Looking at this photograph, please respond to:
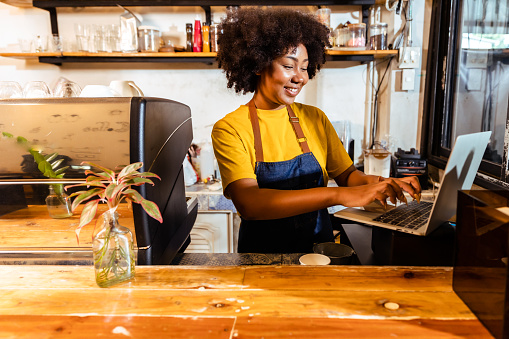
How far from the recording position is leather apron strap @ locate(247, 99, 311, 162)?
5.24 ft

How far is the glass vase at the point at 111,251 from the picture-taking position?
0.89 meters

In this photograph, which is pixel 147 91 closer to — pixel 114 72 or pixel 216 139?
pixel 114 72

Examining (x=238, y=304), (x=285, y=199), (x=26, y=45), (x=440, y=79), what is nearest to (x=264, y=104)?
(x=285, y=199)

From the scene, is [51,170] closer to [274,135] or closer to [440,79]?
[274,135]

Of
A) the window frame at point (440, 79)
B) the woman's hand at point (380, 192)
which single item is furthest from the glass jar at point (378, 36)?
the woman's hand at point (380, 192)

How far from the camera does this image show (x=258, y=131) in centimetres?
161

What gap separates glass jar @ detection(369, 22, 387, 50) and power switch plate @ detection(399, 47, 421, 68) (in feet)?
0.45

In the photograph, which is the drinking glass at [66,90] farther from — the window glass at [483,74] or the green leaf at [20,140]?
the window glass at [483,74]

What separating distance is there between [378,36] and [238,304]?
2.48 m

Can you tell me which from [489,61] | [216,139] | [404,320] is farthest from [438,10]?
[404,320]

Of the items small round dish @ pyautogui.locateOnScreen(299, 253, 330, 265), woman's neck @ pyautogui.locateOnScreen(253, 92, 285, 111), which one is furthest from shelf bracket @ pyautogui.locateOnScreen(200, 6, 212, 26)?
small round dish @ pyautogui.locateOnScreen(299, 253, 330, 265)

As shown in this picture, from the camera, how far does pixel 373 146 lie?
3.09 m

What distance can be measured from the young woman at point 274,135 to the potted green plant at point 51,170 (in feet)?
1.87

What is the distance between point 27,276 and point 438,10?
2.87 meters
